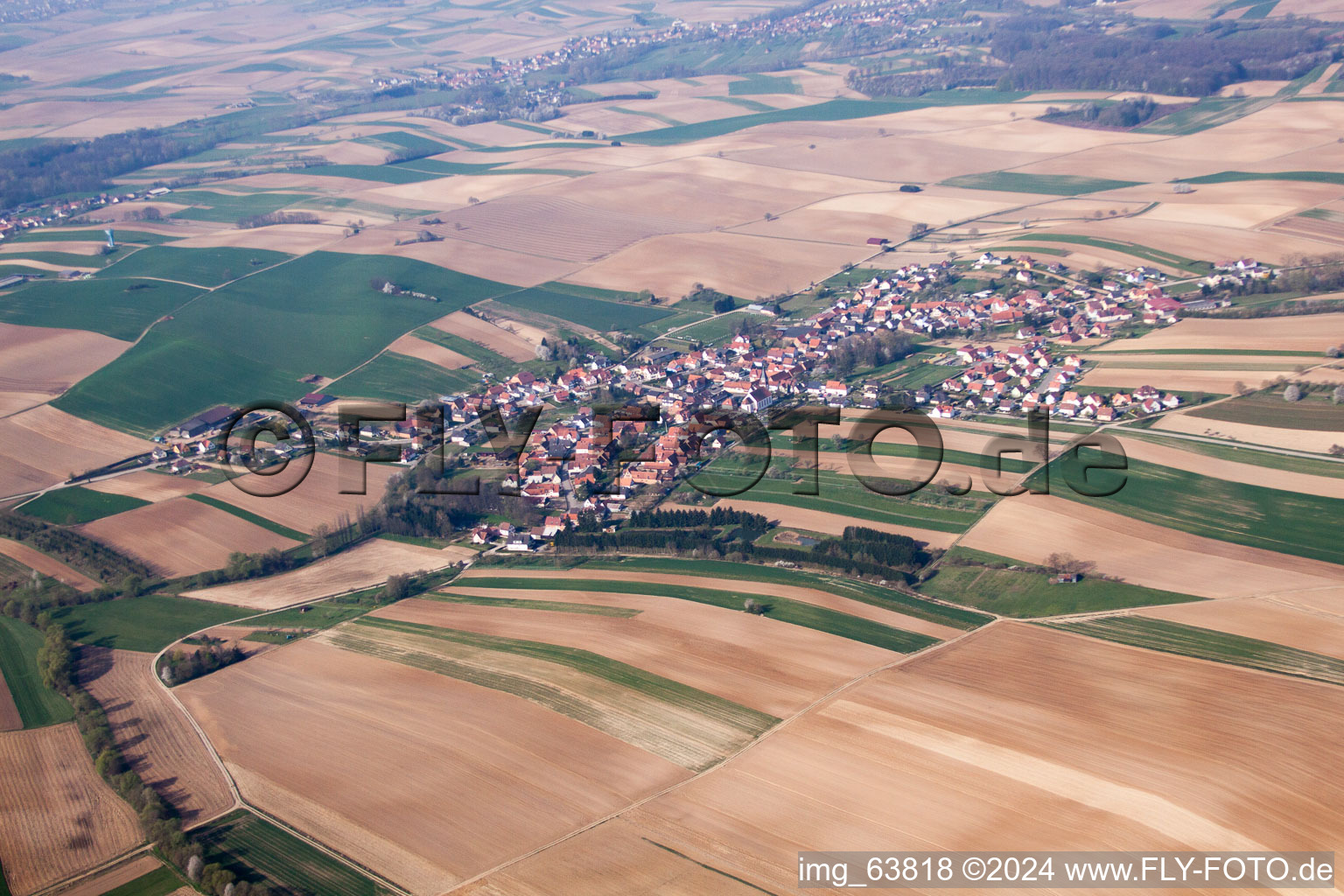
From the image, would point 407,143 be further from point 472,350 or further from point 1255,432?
point 1255,432

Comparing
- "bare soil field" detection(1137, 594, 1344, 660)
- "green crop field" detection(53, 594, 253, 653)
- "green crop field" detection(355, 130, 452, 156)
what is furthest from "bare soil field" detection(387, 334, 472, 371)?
"green crop field" detection(355, 130, 452, 156)

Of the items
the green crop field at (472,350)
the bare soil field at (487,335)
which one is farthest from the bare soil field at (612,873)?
the bare soil field at (487,335)

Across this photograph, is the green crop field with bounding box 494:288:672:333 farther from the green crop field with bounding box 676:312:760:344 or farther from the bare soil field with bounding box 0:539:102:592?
the bare soil field with bounding box 0:539:102:592

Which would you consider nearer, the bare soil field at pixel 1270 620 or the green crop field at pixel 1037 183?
the bare soil field at pixel 1270 620

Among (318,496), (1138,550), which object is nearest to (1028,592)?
(1138,550)

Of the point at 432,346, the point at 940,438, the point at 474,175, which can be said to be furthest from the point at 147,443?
the point at 474,175

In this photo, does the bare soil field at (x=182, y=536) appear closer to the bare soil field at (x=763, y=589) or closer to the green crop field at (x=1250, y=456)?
the bare soil field at (x=763, y=589)

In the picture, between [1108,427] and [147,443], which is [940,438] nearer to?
[1108,427]
